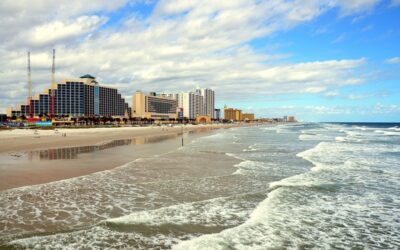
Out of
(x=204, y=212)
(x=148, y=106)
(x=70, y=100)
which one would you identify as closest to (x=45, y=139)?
(x=204, y=212)

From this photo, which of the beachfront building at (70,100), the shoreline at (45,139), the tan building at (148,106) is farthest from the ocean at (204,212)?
the tan building at (148,106)

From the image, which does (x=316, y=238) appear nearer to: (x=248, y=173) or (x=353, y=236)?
(x=353, y=236)

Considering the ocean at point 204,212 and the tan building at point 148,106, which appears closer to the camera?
the ocean at point 204,212

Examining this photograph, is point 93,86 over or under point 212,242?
over

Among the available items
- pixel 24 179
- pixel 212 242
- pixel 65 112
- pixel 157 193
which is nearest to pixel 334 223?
pixel 212 242

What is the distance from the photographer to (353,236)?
7.06 m

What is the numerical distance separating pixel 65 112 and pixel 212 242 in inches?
5705

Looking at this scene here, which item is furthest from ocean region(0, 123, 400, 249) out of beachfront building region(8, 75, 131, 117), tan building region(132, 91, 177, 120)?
tan building region(132, 91, 177, 120)

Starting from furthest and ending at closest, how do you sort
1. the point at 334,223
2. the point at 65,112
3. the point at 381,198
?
the point at 65,112 → the point at 381,198 → the point at 334,223

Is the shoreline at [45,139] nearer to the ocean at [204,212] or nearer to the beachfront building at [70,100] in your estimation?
the ocean at [204,212]

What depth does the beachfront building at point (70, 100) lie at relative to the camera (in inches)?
5217

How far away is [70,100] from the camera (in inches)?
5413

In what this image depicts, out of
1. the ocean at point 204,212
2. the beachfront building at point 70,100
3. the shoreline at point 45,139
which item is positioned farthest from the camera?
the beachfront building at point 70,100

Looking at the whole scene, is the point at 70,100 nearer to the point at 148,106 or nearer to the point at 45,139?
the point at 148,106
